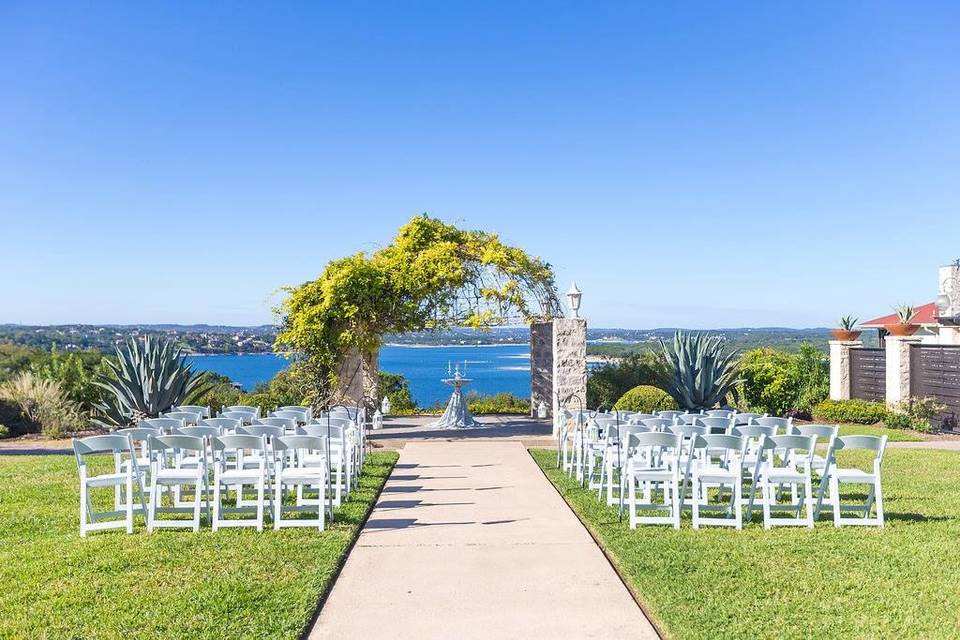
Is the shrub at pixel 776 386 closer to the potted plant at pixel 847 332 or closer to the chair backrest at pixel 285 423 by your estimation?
the potted plant at pixel 847 332

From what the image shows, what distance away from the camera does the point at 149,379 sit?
1577cm

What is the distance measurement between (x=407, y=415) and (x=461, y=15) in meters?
9.19

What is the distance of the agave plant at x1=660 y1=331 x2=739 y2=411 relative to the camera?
17.5 metres

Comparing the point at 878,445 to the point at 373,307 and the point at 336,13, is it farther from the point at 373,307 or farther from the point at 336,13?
the point at 336,13

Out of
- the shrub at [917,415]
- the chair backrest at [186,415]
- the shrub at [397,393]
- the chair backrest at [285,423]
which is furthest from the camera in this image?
the shrub at [397,393]

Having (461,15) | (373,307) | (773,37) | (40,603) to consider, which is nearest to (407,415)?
(373,307)

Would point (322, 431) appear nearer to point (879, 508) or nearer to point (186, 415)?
point (186, 415)

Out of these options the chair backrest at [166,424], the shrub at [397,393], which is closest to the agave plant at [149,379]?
the shrub at [397,393]

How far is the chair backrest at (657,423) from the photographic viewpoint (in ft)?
31.5

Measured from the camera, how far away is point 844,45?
18797mm

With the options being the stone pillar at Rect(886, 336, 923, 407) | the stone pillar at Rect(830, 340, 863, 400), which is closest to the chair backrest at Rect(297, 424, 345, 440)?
the stone pillar at Rect(886, 336, 923, 407)

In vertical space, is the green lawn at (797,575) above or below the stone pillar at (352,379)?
below

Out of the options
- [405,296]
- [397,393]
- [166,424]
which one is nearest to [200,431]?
[166,424]

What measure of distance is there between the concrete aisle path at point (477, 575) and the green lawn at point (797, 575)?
→ 0.26m
